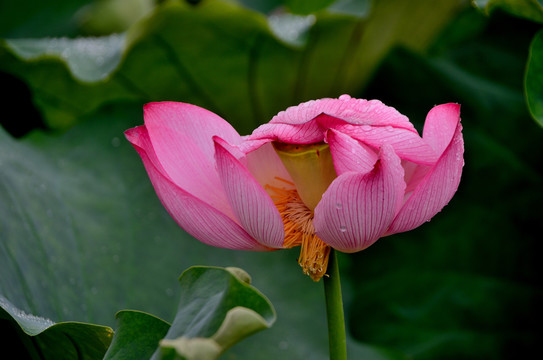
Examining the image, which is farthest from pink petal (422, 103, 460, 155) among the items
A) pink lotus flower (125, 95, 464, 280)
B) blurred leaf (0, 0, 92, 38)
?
blurred leaf (0, 0, 92, 38)

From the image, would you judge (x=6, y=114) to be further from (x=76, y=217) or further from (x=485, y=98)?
(x=485, y=98)

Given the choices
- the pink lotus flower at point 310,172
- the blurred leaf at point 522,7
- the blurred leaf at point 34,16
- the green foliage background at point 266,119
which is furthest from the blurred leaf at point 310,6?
the blurred leaf at point 34,16

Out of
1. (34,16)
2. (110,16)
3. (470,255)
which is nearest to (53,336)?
(470,255)

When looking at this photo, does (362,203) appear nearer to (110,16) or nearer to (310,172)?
(310,172)

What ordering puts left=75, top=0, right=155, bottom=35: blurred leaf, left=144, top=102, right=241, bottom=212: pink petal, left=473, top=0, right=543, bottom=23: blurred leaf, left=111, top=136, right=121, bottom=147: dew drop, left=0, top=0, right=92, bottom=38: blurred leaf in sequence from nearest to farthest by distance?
1. left=144, top=102, right=241, bottom=212: pink petal
2. left=473, top=0, right=543, bottom=23: blurred leaf
3. left=111, top=136, right=121, bottom=147: dew drop
4. left=75, top=0, right=155, bottom=35: blurred leaf
5. left=0, top=0, right=92, bottom=38: blurred leaf

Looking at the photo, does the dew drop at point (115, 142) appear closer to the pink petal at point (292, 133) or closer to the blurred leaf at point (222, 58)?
the blurred leaf at point (222, 58)

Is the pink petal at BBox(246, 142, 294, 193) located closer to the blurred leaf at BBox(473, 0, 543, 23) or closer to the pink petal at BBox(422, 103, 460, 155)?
the pink petal at BBox(422, 103, 460, 155)
